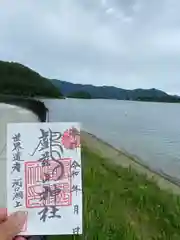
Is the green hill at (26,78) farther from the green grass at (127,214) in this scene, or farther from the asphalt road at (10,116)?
the asphalt road at (10,116)

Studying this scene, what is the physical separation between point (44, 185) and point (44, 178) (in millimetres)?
20

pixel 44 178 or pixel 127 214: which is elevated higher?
pixel 44 178

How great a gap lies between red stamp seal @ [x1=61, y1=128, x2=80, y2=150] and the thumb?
0.24 metres

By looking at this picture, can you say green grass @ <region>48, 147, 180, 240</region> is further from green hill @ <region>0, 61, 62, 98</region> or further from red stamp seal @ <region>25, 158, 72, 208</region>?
green hill @ <region>0, 61, 62, 98</region>

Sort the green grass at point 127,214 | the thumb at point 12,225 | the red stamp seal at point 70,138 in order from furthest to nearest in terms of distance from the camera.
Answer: the green grass at point 127,214 → the red stamp seal at point 70,138 → the thumb at point 12,225

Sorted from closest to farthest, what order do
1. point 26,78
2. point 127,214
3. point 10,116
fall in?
point 10,116
point 127,214
point 26,78

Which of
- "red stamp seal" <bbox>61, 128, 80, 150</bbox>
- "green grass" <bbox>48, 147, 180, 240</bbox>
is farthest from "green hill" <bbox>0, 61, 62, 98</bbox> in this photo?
"red stamp seal" <bbox>61, 128, 80, 150</bbox>

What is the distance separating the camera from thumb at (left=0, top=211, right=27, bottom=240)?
1.11m

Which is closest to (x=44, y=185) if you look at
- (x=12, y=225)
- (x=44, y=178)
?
(x=44, y=178)

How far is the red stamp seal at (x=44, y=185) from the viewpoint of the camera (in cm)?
120

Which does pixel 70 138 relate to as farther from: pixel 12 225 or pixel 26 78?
pixel 26 78

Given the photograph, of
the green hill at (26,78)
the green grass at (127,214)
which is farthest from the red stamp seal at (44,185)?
the green hill at (26,78)

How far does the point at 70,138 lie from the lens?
48.1 inches

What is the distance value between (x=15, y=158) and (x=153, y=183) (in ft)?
32.0
